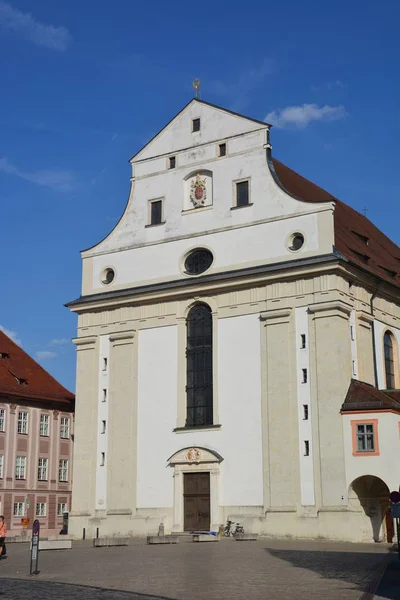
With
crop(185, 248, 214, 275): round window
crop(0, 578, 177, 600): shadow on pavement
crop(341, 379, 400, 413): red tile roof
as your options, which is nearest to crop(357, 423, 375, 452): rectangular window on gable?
crop(341, 379, 400, 413): red tile roof

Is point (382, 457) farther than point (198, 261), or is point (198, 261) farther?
point (198, 261)

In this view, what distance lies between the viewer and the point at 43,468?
5381 cm

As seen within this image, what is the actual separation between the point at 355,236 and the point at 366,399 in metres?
13.4

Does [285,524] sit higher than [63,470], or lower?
lower

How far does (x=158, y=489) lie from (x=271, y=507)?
6.26 metres

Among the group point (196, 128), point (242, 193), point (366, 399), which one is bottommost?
point (366, 399)

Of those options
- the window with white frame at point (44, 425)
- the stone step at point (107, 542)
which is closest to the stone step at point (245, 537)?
the stone step at point (107, 542)

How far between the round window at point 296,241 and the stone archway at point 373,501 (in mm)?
10835

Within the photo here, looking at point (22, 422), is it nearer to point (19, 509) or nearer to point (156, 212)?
point (19, 509)

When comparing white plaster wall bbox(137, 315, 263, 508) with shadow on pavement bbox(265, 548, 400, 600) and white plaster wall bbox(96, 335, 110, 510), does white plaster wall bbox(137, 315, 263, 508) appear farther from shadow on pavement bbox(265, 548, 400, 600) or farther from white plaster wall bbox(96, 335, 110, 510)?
shadow on pavement bbox(265, 548, 400, 600)

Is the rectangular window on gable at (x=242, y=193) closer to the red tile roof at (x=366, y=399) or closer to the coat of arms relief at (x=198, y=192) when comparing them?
the coat of arms relief at (x=198, y=192)

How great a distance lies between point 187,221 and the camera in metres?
44.4

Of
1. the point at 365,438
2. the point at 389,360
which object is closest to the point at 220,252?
the point at 389,360

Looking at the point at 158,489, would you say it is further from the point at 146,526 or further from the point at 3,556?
the point at 3,556
